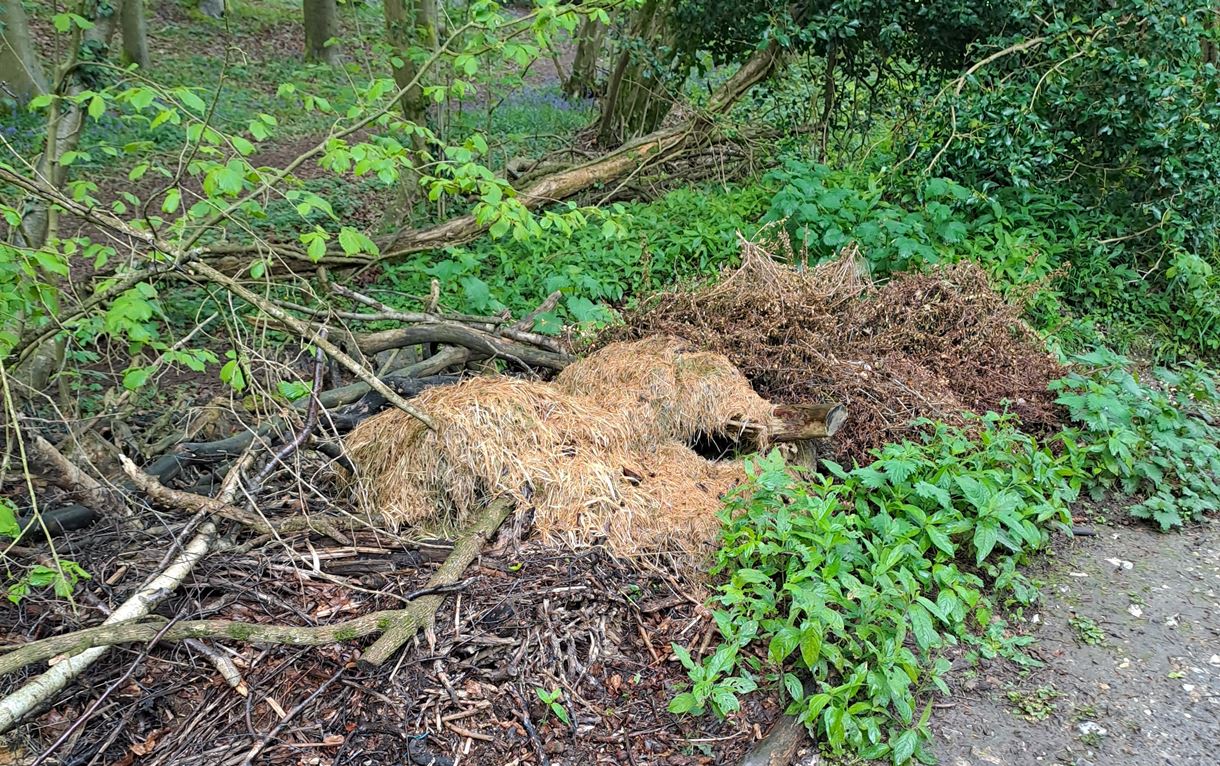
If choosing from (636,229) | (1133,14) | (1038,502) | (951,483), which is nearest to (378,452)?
(951,483)

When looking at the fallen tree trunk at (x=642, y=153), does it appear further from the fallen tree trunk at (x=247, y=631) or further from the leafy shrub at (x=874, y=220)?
the fallen tree trunk at (x=247, y=631)

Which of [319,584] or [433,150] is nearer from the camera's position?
[319,584]

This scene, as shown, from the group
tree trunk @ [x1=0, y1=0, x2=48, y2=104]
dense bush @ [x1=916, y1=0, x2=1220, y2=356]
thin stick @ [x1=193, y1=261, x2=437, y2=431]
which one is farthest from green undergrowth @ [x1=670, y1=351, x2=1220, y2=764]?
tree trunk @ [x1=0, y1=0, x2=48, y2=104]

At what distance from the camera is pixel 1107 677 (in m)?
3.32

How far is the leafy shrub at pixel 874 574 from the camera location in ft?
9.77

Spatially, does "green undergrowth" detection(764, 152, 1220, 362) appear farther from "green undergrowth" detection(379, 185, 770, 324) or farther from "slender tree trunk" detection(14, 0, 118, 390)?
"slender tree trunk" detection(14, 0, 118, 390)

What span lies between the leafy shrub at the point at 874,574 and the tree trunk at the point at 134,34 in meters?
13.3

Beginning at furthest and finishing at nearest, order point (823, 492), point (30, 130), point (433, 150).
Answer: point (30, 130) → point (433, 150) → point (823, 492)

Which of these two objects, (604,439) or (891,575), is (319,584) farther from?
(891,575)

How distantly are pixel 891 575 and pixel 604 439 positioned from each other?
1.48 metres

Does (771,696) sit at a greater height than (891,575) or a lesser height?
lesser

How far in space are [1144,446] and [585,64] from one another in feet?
33.1

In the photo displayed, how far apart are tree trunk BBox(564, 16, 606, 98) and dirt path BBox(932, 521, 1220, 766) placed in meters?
9.80

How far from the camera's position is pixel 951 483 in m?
3.96
